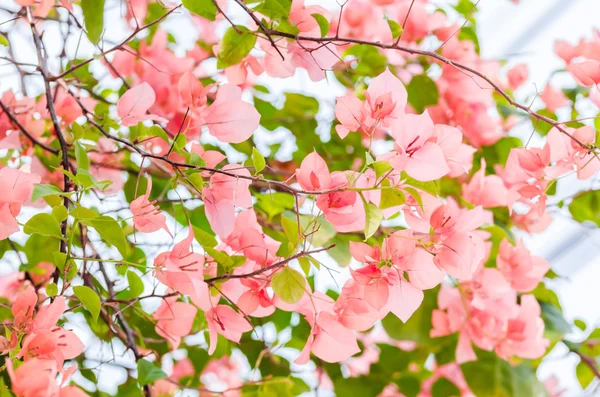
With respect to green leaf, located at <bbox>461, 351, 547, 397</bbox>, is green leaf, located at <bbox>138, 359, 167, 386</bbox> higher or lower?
higher

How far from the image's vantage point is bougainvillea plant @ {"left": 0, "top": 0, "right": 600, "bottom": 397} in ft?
1.65

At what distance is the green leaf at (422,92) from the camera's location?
3.17ft

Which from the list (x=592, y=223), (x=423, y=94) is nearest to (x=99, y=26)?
(x=423, y=94)

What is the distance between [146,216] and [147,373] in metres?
0.16

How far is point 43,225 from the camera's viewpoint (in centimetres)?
49

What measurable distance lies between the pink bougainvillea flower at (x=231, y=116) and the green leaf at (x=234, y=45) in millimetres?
81

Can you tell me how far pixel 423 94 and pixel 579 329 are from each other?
0.50 m

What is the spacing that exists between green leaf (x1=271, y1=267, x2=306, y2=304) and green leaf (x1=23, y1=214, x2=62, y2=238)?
180mm

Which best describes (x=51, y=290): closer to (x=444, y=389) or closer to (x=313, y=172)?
(x=313, y=172)

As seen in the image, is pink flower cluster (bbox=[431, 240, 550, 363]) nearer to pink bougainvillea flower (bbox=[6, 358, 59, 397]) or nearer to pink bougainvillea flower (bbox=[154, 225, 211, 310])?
pink bougainvillea flower (bbox=[154, 225, 211, 310])

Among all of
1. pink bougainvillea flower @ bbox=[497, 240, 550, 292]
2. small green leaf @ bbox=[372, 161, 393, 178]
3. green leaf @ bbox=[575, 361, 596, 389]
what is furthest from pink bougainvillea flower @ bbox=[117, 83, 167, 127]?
green leaf @ bbox=[575, 361, 596, 389]

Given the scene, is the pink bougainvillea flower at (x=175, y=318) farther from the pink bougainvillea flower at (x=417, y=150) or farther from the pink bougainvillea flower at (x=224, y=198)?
the pink bougainvillea flower at (x=417, y=150)

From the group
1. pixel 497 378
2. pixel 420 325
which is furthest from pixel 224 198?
pixel 497 378

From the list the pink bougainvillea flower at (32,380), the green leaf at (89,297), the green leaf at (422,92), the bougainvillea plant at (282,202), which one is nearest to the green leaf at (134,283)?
the bougainvillea plant at (282,202)
